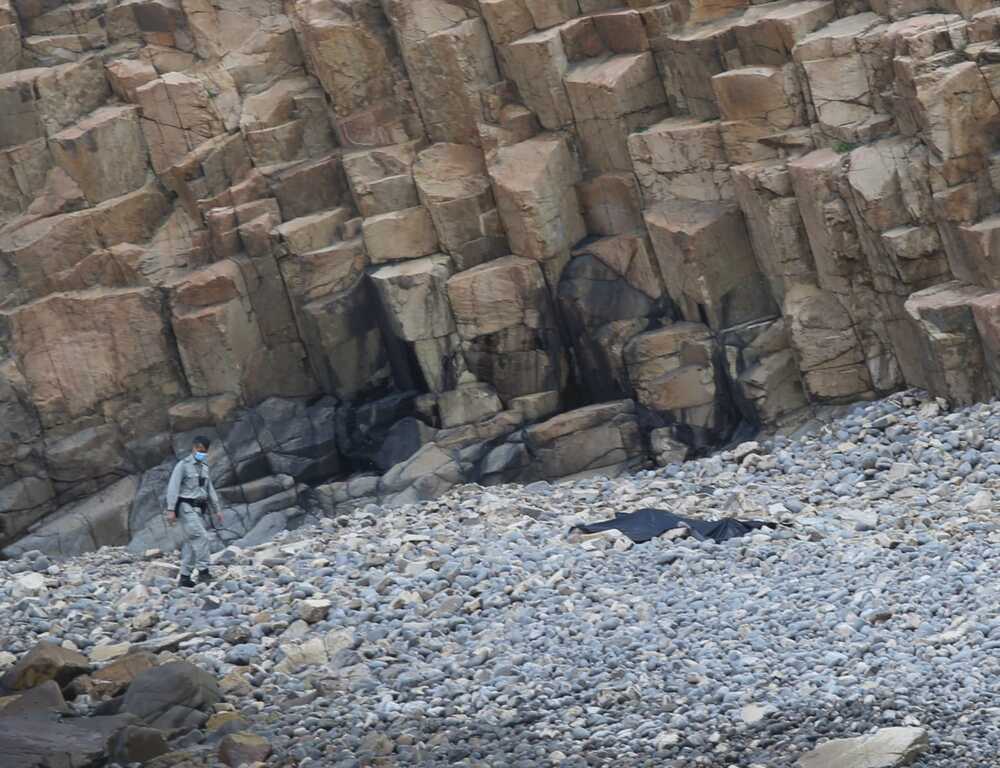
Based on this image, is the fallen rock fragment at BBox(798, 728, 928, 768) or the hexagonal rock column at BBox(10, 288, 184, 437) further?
the hexagonal rock column at BBox(10, 288, 184, 437)

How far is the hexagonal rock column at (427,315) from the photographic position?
2650 centimetres

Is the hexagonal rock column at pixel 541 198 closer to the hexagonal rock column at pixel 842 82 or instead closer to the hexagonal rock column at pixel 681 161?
the hexagonal rock column at pixel 681 161

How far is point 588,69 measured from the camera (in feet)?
84.7

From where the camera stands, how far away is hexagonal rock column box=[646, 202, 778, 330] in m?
24.4

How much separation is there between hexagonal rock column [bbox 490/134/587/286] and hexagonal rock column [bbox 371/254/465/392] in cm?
145

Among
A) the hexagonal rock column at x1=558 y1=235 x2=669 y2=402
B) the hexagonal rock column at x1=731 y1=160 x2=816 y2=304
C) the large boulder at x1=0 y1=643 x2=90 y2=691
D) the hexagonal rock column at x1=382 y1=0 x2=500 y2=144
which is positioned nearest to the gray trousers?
the large boulder at x1=0 y1=643 x2=90 y2=691

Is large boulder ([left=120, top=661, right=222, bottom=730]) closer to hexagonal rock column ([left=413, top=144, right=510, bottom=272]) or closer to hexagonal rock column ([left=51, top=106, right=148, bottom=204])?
hexagonal rock column ([left=413, top=144, right=510, bottom=272])

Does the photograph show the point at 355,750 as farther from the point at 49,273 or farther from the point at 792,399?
the point at 49,273

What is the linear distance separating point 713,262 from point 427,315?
4.76 m

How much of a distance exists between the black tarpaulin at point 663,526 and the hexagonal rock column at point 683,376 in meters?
5.53

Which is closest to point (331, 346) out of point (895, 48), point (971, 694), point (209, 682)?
point (895, 48)

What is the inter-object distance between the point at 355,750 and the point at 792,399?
1238cm

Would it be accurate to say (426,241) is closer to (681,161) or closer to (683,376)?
(681,161)

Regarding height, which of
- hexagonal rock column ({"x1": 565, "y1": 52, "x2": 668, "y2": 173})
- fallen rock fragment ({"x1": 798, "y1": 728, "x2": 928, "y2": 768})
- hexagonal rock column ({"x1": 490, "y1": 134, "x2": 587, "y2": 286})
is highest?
hexagonal rock column ({"x1": 565, "y1": 52, "x2": 668, "y2": 173})
